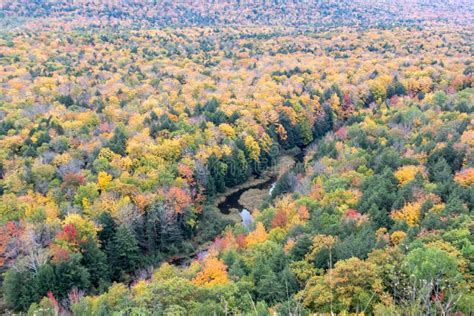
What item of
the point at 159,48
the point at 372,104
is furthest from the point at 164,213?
the point at 159,48

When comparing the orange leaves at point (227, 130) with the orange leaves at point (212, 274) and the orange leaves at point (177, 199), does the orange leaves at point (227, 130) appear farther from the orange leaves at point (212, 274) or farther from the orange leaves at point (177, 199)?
the orange leaves at point (212, 274)

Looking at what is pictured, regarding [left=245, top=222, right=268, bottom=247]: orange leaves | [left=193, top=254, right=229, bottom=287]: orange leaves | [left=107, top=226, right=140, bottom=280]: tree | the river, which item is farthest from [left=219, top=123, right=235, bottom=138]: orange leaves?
[left=193, top=254, right=229, bottom=287]: orange leaves

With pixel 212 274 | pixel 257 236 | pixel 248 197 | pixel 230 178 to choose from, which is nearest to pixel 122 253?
Result: pixel 212 274

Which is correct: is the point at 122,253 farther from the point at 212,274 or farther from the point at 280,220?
the point at 280,220

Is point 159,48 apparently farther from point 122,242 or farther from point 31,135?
point 122,242

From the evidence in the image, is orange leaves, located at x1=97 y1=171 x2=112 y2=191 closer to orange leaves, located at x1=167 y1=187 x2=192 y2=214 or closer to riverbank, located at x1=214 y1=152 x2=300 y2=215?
orange leaves, located at x1=167 y1=187 x2=192 y2=214

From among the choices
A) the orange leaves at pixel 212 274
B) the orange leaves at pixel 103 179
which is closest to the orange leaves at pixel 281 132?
the orange leaves at pixel 103 179
